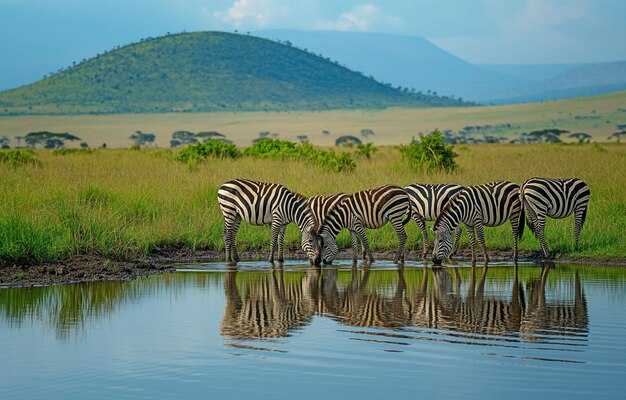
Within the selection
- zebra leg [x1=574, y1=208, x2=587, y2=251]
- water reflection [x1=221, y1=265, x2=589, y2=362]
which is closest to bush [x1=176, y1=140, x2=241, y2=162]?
zebra leg [x1=574, y1=208, x2=587, y2=251]

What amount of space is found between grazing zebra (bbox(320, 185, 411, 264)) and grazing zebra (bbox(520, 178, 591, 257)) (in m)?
1.87

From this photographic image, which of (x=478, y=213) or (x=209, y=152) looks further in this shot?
(x=209, y=152)

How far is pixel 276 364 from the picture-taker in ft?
24.0

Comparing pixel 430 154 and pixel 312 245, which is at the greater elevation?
pixel 430 154

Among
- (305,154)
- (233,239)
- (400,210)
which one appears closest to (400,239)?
(400,210)

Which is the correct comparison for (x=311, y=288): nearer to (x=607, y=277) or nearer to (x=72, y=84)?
(x=607, y=277)

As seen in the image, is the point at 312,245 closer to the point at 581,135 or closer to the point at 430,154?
the point at 430,154

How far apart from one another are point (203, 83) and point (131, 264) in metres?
111

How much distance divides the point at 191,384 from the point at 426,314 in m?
3.32

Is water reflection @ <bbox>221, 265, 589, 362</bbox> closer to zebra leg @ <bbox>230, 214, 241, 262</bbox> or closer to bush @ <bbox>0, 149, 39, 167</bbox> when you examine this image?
zebra leg @ <bbox>230, 214, 241, 262</bbox>

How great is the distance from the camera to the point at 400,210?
13906mm

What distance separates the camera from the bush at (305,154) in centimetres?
2534

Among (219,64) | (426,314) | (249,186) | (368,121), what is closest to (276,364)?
(426,314)

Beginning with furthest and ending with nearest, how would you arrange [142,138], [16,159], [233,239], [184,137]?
[184,137] < [142,138] < [16,159] < [233,239]
